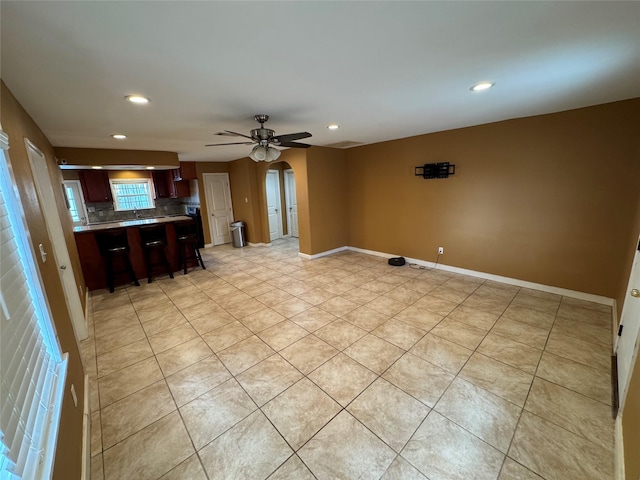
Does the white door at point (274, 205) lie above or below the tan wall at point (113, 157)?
below

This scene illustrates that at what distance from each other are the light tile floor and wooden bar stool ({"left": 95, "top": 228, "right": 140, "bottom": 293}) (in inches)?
23.7

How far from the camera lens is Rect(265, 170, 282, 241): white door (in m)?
7.26

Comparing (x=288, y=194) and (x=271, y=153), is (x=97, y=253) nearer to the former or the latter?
(x=271, y=153)

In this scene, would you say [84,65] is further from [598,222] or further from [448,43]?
[598,222]

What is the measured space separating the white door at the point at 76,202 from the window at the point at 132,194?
0.64 metres

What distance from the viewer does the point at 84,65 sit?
1.62m

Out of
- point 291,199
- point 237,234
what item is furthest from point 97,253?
point 291,199

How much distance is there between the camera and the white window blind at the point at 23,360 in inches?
32.8

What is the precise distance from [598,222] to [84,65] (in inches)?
202

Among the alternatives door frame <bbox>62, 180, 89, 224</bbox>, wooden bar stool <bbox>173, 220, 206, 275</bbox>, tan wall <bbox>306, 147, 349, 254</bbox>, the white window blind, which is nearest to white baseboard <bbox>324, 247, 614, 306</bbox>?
tan wall <bbox>306, 147, 349, 254</bbox>

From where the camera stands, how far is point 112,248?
408 centimetres

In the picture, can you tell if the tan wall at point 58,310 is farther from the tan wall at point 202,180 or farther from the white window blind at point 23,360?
the tan wall at point 202,180

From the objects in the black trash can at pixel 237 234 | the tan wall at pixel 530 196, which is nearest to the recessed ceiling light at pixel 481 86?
the tan wall at pixel 530 196

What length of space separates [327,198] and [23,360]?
499 cm
